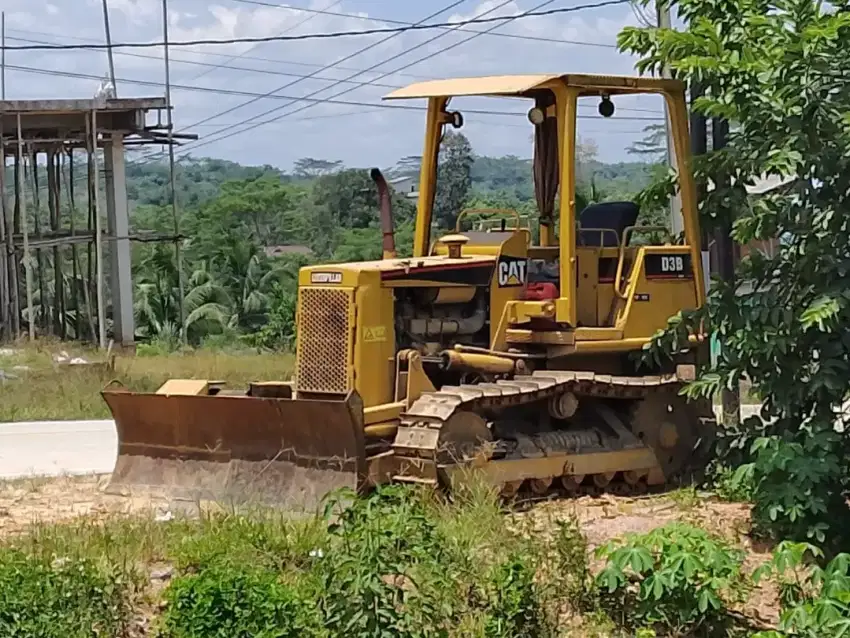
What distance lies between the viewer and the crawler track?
9891mm

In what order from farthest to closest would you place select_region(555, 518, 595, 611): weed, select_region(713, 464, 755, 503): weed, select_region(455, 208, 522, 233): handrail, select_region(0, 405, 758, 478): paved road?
1. select_region(0, 405, 758, 478): paved road
2. select_region(455, 208, 522, 233): handrail
3. select_region(713, 464, 755, 503): weed
4. select_region(555, 518, 595, 611): weed

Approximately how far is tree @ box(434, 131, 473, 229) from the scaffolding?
626 inches

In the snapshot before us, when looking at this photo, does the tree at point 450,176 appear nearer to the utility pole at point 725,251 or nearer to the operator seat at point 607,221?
the operator seat at point 607,221

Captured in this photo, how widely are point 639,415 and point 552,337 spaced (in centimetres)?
95

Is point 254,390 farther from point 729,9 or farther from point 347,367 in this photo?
point 729,9

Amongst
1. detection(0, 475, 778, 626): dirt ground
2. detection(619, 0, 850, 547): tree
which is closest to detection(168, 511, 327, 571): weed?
detection(0, 475, 778, 626): dirt ground

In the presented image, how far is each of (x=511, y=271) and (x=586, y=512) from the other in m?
2.00

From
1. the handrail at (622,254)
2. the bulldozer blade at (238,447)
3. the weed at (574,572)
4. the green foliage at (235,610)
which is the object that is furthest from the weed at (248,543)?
the handrail at (622,254)

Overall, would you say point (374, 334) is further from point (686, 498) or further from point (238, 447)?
point (686, 498)

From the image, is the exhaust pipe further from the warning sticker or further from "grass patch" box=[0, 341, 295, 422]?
"grass patch" box=[0, 341, 295, 422]

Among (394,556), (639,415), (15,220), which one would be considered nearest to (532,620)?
(394,556)

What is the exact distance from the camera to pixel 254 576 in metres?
7.16

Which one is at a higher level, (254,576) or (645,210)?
(645,210)

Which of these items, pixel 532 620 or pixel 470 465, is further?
pixel 470 465
